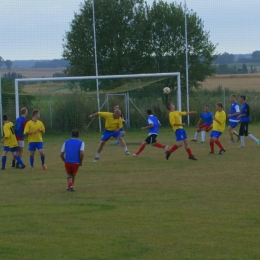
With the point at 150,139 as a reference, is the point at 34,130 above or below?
above

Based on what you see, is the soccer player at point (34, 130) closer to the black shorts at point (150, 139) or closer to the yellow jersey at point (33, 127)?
the yellow jersey at point (33, 127)

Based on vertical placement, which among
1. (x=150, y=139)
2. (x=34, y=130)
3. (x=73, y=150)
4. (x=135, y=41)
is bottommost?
(x=150, y=139)

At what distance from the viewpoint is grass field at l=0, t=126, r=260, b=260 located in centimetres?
916

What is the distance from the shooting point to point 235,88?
4191 cm

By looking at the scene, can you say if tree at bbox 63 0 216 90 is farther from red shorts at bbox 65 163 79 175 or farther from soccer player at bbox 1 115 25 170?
red shorts at bbox 65 163 79 175

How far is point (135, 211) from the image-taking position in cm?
1201

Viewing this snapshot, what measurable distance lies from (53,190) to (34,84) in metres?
22.9

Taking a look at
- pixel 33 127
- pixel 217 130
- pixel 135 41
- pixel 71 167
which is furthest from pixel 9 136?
pixel 135 41

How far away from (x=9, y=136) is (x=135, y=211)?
28.4ft

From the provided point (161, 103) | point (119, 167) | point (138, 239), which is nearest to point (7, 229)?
point (138, 239)

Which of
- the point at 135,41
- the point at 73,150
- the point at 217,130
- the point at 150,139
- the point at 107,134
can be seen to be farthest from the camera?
the point at 135,41

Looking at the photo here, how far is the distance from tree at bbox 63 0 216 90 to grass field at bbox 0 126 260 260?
1982 centimetres

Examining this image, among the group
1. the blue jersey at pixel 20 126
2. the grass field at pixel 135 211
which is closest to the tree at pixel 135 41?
the blue jersey at pixel 20 126

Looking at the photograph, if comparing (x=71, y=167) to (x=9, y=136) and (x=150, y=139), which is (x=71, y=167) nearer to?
(x=9, y=136)
